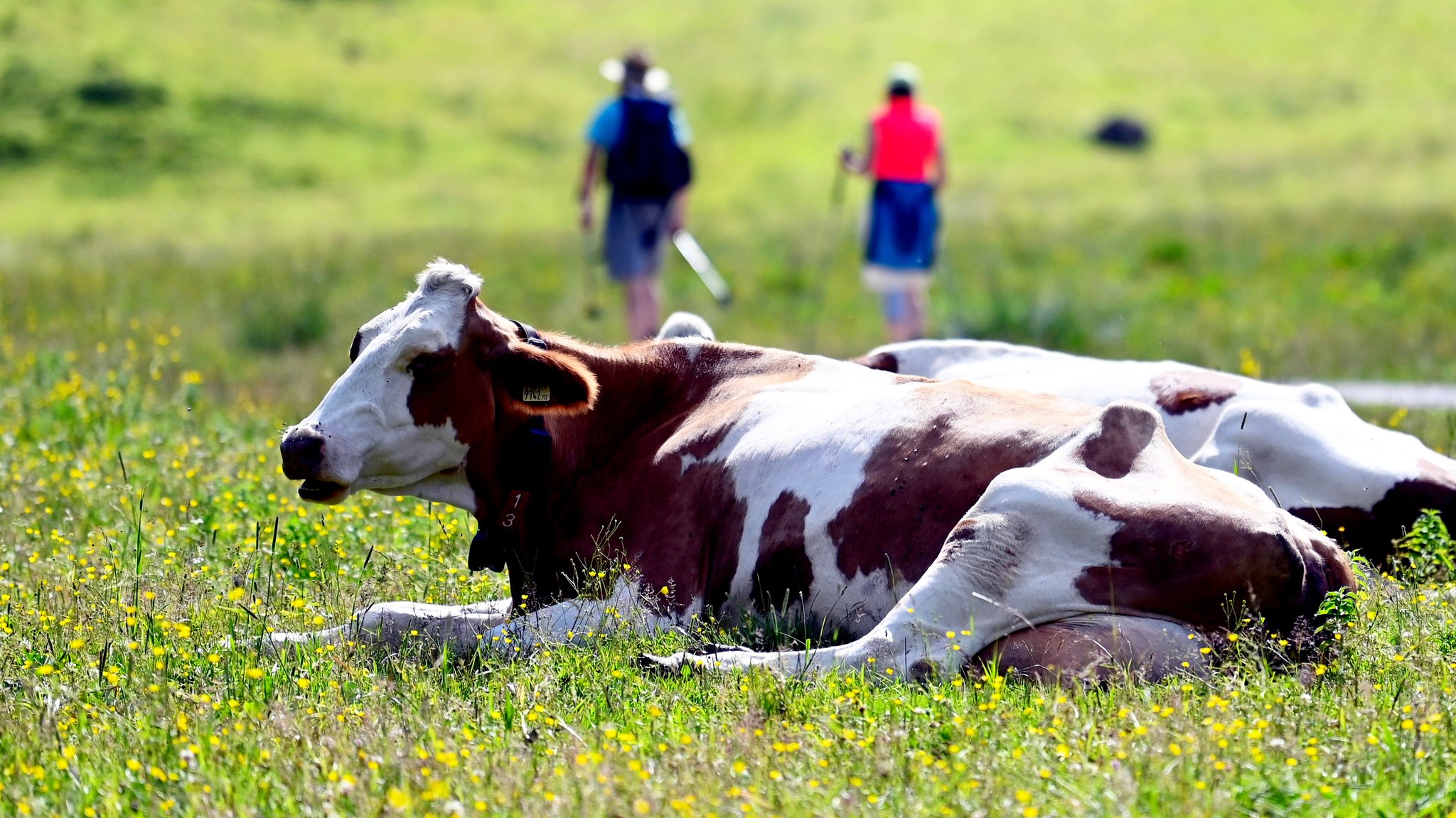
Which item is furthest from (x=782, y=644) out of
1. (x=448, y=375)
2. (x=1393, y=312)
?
(x=1393, y=312)

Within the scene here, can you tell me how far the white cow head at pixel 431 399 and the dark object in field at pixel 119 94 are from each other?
156 feet

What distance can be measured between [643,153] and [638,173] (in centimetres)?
19

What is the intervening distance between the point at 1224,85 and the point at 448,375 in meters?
62.7

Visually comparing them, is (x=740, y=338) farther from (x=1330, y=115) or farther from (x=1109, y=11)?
(x=1109, y=11)

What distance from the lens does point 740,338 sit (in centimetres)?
1741

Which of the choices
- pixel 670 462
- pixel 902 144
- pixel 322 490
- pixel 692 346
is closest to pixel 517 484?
pixel 670 462

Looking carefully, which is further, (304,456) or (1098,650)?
(304,456)

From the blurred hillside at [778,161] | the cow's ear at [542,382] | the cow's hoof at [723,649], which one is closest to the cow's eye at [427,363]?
the cow's ear at [542,382]

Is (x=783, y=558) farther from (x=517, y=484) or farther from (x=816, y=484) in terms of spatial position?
(x=517, y=484)

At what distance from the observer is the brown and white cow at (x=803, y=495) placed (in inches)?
200

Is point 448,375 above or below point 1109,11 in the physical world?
below

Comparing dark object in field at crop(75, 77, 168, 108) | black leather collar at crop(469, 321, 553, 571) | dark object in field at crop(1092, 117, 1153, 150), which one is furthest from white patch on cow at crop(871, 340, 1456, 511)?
dark object in field at crop(1092, 117, 1153, 150)

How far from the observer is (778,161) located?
5222 centimetres

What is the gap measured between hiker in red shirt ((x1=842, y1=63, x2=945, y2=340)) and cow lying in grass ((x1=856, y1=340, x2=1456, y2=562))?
6590mm
